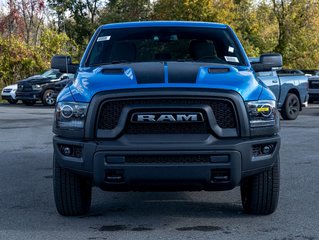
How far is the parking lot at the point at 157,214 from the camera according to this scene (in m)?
5.92

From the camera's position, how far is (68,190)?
6.36 meters

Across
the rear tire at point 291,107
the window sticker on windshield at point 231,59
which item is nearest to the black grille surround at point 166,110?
the window sticker on windshield at point 231,59

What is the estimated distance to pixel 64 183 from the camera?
6.35 meters

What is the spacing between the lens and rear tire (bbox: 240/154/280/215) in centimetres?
634

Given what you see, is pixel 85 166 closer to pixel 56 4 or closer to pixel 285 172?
pixel 285 172

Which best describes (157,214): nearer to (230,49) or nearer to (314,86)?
(230,49)

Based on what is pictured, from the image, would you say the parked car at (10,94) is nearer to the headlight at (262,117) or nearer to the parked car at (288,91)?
the parked car at (288,91)

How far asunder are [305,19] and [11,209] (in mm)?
34839

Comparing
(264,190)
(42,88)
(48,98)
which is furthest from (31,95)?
(264,190)

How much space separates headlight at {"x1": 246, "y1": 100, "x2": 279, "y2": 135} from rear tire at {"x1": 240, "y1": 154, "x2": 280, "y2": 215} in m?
0.40

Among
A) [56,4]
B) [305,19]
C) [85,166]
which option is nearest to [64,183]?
[85,166]

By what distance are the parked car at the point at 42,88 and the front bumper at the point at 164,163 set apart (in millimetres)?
22919

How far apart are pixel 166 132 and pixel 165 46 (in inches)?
83.2

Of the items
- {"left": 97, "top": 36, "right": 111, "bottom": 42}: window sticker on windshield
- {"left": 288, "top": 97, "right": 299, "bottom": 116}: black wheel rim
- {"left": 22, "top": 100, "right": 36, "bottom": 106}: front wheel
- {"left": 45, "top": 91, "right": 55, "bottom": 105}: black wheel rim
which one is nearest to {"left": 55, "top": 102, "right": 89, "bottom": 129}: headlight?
{"left": 97, "top": 36, "right": 111, "bottom": 42}: window sticker on windshield
